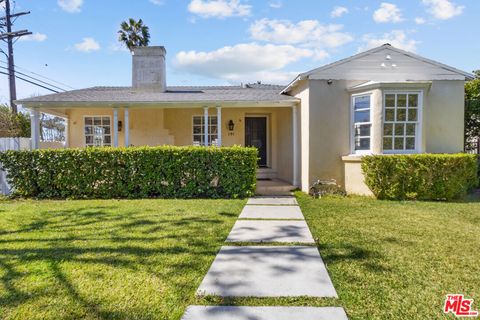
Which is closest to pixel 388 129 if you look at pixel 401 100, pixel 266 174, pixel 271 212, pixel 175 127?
pixel 401 100

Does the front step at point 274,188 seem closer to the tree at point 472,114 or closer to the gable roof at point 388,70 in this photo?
the gable roof at point 388,70

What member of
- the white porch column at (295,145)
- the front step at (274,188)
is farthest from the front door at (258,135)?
the white porch column at (295,145)

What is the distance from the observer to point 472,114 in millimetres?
10953

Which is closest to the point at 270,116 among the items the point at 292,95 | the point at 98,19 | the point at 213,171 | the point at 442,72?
the point at 292,95

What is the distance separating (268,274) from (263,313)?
810 mm

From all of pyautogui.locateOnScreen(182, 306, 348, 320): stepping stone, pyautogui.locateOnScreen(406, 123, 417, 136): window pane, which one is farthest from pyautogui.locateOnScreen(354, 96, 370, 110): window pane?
pyautogui.locateOnScreen(182, 306, 348, 320): stepping stone

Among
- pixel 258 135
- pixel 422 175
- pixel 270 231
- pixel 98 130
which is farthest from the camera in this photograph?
pixel 258 135

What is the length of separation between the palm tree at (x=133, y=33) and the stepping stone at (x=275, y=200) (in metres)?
16.9

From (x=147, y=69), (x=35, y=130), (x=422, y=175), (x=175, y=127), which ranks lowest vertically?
(x=422, y=175)

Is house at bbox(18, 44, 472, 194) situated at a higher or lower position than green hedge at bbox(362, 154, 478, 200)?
higher

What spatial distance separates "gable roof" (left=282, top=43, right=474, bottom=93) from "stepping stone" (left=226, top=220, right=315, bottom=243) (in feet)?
16.7

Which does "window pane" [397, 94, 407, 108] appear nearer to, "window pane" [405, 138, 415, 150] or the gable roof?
the gable roof

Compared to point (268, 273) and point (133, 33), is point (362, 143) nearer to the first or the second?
point (268, 273)

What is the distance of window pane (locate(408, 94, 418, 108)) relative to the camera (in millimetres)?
8492
